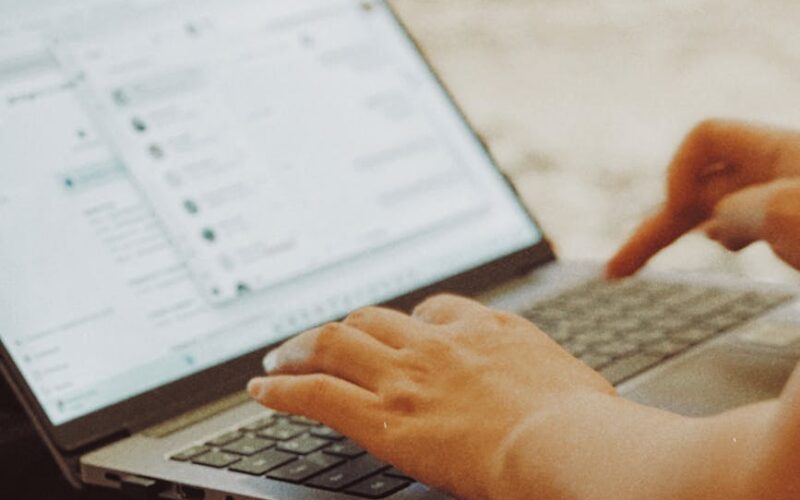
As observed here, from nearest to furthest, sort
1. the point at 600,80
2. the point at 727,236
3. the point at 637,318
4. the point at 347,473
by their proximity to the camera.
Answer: the point at 347,473 < the point at 727,236 < the point at 637,318 < the point at 600,80

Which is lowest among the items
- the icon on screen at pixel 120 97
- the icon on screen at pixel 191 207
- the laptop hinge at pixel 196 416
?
the laptop hinge at pixel 196 416

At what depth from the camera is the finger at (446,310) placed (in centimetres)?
62

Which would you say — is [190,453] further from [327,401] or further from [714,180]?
[714,180]

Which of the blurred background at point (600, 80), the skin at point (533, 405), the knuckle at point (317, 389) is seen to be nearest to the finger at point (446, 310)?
the skin at point (533, 405)

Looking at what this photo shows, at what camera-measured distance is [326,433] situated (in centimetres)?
59

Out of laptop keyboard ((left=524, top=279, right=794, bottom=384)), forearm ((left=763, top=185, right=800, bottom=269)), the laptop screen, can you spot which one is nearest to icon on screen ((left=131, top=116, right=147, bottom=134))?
the laptop screen

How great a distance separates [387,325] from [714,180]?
263 millimetres

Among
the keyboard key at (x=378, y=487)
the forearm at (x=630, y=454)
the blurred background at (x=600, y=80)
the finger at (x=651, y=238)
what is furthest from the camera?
the blurred background at (x=600, y=80)

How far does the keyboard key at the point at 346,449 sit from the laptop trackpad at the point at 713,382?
168 mm

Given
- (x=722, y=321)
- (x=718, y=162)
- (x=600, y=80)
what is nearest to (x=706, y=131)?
(x=718, y=162)

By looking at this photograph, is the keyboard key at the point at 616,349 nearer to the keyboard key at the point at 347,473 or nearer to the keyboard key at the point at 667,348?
the keyboard key at the point at 667,348

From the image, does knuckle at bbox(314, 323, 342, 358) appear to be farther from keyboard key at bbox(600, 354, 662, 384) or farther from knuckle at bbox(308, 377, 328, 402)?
keyboard key at bbox(600, 354, 662, 384)

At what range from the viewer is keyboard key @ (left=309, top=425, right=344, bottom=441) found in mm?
583

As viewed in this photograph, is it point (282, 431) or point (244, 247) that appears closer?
point (282, 431)
